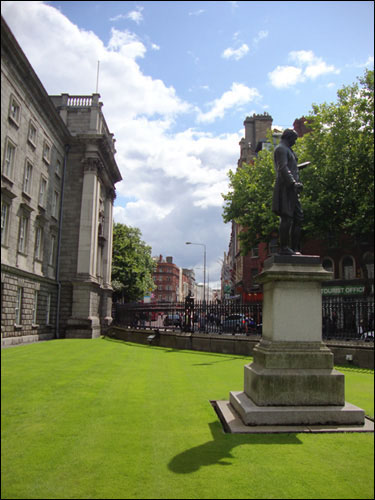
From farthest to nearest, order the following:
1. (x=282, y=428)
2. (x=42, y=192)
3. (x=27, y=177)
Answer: (x=42, y=192)
(x=27, y=177)
(x=282, y=428)

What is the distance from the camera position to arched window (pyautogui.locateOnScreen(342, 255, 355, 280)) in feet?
111

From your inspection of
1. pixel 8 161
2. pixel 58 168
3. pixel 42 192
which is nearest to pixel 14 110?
pixel 8 161

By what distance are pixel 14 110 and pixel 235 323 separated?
1611cm

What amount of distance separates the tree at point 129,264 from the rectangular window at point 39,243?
911 inches

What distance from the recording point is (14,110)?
20297 millimetres

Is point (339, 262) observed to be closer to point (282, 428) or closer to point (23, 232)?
point (23, 232)

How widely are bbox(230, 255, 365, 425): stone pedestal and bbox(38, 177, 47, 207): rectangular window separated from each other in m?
21.8

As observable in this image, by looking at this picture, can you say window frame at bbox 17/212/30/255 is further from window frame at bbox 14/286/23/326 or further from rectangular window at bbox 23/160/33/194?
window frame at bbox 14/286/23/326

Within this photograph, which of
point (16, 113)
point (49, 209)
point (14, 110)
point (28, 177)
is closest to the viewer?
point (14, 110)

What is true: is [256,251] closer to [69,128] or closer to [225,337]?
[69,128]

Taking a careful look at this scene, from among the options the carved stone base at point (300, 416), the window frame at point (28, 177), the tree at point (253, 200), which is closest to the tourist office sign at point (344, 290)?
the tree at point (253, 200)

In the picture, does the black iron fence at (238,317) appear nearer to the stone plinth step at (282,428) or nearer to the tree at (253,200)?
the stone plinth step at (282,428)

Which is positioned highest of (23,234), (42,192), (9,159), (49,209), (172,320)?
(9,159)

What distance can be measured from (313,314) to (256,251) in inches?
1606
